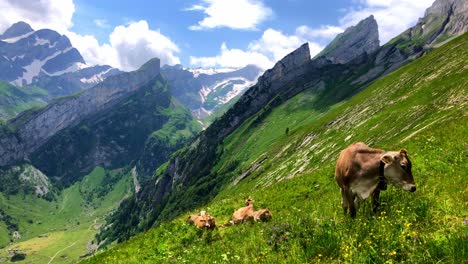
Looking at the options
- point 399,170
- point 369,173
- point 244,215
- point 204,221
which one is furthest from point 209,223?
point 399,170

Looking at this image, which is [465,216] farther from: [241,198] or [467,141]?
[241,198]

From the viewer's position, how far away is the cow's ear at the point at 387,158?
1181 cm

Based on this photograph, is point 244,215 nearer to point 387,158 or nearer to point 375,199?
point 375,199

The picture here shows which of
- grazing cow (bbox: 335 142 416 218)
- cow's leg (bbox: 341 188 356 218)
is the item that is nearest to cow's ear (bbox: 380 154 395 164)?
grazing cow (bbox: 335 142 416 218)

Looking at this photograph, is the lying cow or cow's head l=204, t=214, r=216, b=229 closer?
cow's head l=204, t=214, r=216, b=229

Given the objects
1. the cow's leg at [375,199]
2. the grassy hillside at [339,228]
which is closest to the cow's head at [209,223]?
the grassy hillside at [339,228]

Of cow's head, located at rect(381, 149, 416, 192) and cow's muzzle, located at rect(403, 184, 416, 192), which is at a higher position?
cow's head, located at rect(381, 149, 416, 192)

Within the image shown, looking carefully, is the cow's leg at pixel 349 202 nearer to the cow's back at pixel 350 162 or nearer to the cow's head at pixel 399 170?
the cow's back at pixel 350 162

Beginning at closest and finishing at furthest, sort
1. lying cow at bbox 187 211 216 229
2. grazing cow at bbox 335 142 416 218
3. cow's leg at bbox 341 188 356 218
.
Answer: grazing cow at bbox 335 142 416 218
cow's leg at bbox 341 188 356 218
lying cow at bbox 187 211 216 229

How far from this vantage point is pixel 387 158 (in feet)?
39.2

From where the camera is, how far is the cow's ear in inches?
465

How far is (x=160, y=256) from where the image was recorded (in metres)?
19.2

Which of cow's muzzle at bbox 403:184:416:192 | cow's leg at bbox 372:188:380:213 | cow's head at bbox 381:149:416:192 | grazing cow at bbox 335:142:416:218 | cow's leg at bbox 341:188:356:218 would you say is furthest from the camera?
cow's leg at bbox 341:188:356:218

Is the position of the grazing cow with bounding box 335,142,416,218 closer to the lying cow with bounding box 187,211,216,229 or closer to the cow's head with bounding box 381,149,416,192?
the cow's head with bounding box 381,149,416,192
